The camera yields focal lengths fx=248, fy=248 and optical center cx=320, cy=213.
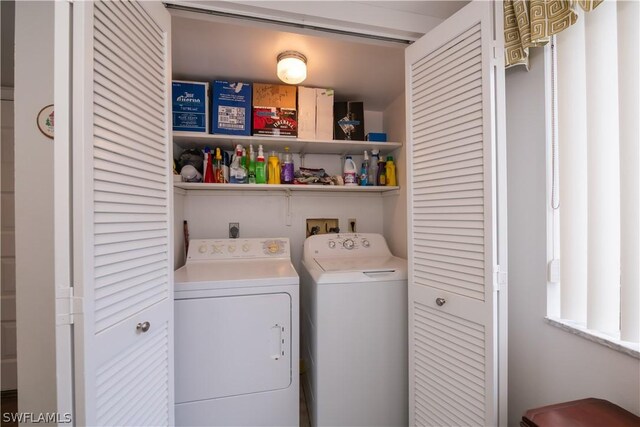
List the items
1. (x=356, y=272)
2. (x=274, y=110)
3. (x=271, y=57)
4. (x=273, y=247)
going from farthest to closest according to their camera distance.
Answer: (x=273, y=247)
(x=274, y=110)
(x=271, y=57)
(x=356, y=272)

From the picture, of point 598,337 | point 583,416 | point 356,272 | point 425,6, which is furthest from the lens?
point 356,272

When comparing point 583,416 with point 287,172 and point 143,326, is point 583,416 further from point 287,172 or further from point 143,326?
point 287,172

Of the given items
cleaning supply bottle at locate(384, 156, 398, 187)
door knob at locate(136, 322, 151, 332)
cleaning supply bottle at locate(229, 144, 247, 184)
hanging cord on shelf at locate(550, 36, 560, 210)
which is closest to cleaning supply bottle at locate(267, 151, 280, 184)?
cleaning supply bottle at locate(229, 144, 247, 184)

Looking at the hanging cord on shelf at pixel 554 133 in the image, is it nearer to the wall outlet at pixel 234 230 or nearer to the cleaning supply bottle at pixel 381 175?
the cleaning supply bottle at pixel 381 175

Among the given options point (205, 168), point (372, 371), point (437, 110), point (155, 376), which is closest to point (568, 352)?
point (372, 371)

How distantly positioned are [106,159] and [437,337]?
1.60 m

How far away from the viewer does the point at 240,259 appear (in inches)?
77.9

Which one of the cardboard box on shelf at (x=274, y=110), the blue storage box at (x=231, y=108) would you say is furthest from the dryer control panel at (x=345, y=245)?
the blue storage box at (x=231, y=108)

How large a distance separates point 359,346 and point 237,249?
45.3 inches

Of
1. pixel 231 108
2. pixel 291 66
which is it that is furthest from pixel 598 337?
pixel 231 108

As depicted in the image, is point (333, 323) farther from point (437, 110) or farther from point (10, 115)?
point (10, 115)

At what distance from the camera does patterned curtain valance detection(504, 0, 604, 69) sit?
898 millimetres

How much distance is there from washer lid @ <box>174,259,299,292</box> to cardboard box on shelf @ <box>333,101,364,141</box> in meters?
1.17

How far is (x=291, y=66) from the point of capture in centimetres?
159
